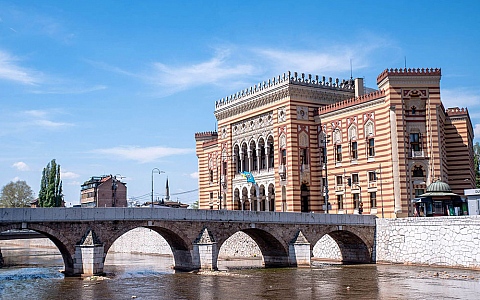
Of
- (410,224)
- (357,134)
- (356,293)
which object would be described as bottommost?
(356,293)

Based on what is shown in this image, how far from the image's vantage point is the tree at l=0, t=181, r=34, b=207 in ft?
400

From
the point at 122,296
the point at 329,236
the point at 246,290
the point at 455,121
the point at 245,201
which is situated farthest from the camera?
the point at 245,201

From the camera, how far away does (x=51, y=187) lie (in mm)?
91000

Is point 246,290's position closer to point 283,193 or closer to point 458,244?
point 458,244

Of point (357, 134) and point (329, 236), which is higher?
point (357, 134)

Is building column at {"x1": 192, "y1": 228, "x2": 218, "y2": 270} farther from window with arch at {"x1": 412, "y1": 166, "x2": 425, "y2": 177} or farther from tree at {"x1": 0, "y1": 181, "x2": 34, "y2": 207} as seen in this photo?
tree at {"x1": 0, "y1": 181, "x2": 34, "y2": 207}

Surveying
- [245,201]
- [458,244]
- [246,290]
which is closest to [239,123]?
[245,201]

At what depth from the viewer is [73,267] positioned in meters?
41.0

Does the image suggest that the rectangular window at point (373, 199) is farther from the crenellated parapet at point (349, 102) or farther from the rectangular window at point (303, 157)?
the crenellated parapet at point (349, 102)

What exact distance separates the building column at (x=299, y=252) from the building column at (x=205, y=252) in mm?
7688

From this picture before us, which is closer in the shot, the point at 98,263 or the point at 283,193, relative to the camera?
the point at 98,263

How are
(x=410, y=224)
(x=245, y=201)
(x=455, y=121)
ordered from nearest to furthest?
1. (x=410, y=224)
2. (x=455, y=121)
3. (x=245, y=201)

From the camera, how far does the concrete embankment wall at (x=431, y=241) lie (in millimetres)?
44062

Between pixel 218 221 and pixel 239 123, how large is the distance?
26.6 metres
